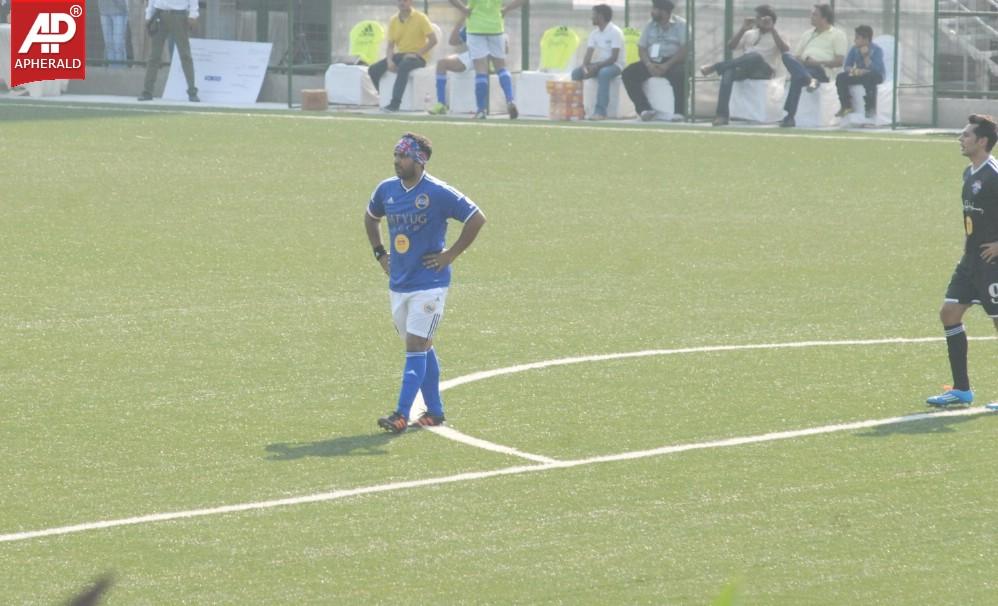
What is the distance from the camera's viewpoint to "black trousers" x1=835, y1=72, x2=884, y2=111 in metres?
28.5

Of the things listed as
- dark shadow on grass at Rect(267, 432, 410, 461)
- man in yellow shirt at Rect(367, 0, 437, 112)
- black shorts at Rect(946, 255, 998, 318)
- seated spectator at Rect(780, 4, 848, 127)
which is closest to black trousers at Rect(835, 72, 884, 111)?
seated spectator at Rect(780, 4, 848, 127)

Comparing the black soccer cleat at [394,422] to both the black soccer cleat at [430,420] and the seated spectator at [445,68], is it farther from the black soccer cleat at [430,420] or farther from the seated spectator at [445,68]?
the seated spectator at [445,68]

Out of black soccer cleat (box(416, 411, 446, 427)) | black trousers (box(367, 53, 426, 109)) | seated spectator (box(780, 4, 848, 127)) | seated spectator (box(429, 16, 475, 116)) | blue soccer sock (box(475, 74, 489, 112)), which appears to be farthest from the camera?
black trousers (box(367, 53, 426, 109))

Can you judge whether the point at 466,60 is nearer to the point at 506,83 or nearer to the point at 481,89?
the point at 481,89

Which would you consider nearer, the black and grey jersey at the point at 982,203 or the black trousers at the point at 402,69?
the black and grey jersey at the point at 982,203

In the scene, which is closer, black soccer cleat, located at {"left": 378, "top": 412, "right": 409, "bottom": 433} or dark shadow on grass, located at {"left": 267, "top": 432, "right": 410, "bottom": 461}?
dark shadow on grass, located at {"left": 267, "top": 432, "right": 410, "bottom": 461}

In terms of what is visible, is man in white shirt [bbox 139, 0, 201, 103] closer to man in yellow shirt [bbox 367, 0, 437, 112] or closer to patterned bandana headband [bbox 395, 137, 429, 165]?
man in yellow shirt [bbox 367, 0, 437, 112]

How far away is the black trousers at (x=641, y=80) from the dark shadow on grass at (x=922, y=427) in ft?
63.0

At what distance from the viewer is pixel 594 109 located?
100ft

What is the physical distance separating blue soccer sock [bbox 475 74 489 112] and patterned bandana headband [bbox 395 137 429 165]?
63.7 feet

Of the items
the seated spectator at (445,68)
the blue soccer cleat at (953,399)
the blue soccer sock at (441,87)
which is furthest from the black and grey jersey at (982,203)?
the blue soccer sock at (441,87)

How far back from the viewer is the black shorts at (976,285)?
1109 cm

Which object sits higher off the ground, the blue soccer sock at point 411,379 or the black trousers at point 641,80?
the black trousers at point 641,80

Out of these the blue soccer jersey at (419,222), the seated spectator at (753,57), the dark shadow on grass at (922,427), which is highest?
the seated spectator at (753,57)
